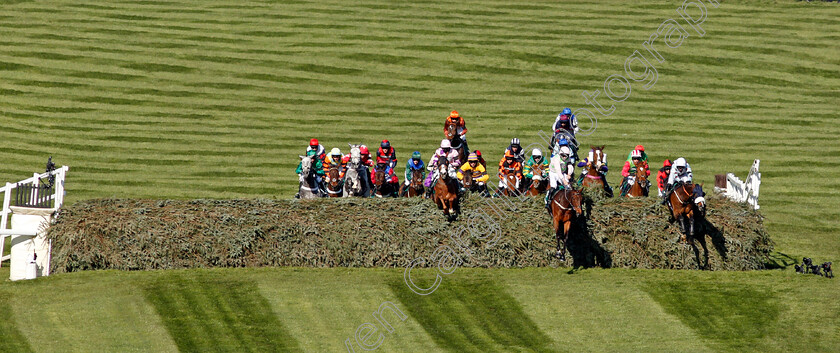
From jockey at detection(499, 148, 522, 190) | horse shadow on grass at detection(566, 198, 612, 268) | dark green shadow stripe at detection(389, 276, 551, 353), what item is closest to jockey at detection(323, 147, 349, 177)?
jockey at detection(499, 148, 522, 190)

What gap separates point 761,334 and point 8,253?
1601 cm

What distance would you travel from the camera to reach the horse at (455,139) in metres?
22.7

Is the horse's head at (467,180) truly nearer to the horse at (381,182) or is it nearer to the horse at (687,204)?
the horse at (381,182)

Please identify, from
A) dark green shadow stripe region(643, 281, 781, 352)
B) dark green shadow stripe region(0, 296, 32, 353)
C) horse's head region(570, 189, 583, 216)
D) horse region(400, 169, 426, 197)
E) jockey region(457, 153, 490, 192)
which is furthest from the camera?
jockey region(457, 153, 490, 192)

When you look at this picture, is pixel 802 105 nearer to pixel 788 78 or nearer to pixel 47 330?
pixel 788 78

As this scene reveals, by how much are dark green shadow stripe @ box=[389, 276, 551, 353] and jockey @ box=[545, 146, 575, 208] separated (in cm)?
220

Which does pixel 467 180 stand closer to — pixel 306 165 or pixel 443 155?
pixel 443 155

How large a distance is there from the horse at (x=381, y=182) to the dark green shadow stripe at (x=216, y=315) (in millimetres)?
5851

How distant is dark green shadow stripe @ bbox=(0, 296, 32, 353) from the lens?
16469mm

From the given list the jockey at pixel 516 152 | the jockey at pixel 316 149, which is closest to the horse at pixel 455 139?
the jockey at pixel 516 152

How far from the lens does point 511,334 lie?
17.4 m

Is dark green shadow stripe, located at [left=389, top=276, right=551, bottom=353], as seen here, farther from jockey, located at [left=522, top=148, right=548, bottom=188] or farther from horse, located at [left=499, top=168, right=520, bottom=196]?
horse, located at [left=499, top=168, right=520, bottom=196]

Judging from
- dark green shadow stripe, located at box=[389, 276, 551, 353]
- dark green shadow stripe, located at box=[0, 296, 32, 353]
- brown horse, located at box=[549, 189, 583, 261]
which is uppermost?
brown horse, located at box=[549, 189, 583, 261]

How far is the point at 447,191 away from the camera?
20312 mm
